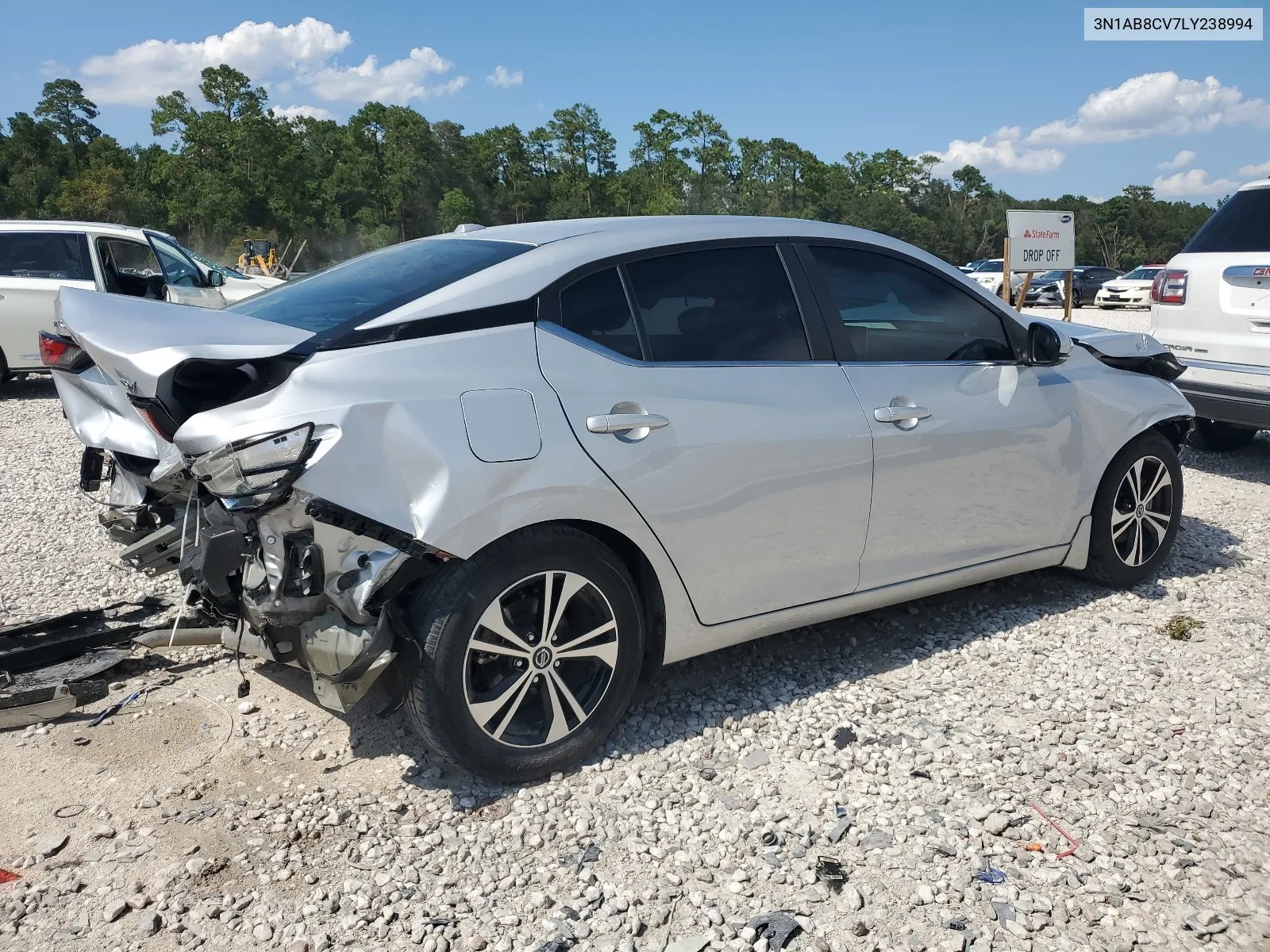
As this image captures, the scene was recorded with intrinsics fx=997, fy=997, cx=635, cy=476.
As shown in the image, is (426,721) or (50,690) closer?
(426,721)

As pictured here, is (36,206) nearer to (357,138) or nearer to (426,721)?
(357,138)

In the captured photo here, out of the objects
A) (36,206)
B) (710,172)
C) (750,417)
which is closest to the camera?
(750,417)

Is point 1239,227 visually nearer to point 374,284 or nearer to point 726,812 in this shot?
point 726,812

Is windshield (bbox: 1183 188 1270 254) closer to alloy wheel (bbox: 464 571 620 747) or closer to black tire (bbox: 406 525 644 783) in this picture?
black tire (bbox: 406 525 644 783)

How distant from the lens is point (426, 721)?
3.07 metres

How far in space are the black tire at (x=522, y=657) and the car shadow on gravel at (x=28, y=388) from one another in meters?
10.3

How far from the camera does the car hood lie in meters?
2.90

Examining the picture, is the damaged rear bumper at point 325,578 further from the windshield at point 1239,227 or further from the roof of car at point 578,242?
the windshield at point 1239,227

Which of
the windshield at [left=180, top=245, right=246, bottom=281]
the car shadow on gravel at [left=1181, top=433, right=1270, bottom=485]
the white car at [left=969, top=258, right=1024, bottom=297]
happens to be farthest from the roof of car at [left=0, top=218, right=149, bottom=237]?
the white car at [left=969, top=258, right=1024, bottom=297]

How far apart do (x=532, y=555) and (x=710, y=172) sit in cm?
9332

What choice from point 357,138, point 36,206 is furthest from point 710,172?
point 36,206

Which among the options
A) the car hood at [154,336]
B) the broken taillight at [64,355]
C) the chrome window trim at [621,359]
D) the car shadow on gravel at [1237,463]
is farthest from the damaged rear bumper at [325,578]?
the car shadow on gravel at [1237,463]

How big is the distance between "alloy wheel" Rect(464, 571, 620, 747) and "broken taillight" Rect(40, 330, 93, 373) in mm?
1828

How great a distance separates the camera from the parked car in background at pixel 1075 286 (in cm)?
3450
